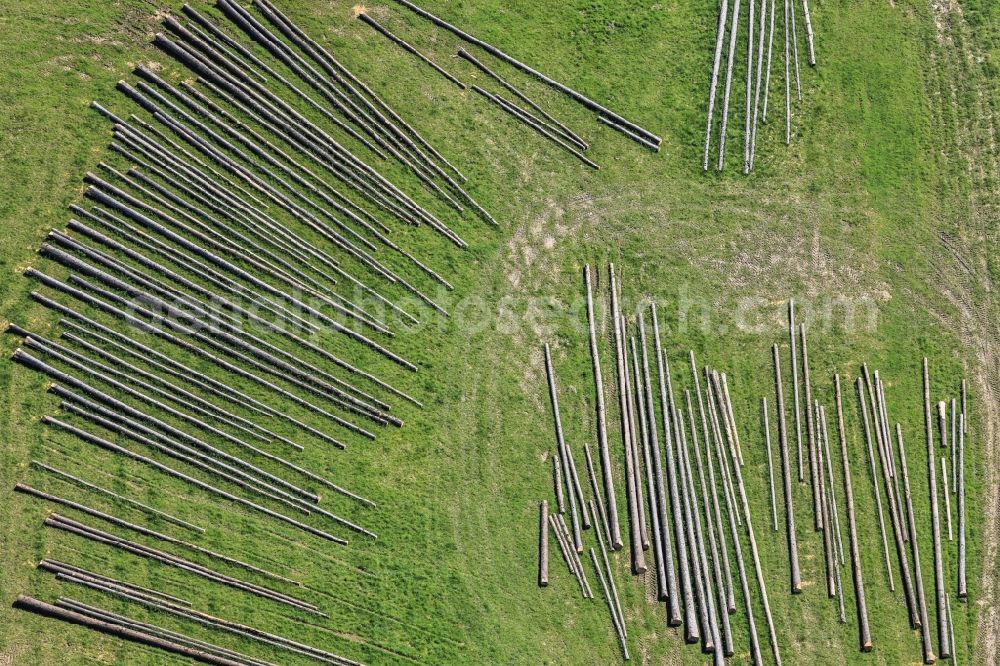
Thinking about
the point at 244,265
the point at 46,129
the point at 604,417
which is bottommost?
the point at 604,417

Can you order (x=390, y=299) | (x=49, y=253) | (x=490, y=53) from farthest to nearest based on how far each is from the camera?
1. (x=490, y=53)
2. (x=390, y=299)
3. (x=49, y=253)

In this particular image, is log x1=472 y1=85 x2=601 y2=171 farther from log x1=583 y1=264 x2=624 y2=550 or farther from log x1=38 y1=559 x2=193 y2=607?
log x1=38 y1=559 x2=193 y2=607

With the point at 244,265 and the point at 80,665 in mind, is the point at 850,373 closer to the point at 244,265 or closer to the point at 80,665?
the point at 244,265

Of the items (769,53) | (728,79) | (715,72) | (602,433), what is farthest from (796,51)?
(602,433)

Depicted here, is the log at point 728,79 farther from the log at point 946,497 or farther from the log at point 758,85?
the log at point 946,497

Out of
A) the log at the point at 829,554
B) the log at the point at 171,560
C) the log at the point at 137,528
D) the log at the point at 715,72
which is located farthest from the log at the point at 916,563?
the log at the point at 137,528

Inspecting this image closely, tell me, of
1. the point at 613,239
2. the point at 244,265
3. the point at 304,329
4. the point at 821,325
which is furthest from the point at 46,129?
the point at 821,325
